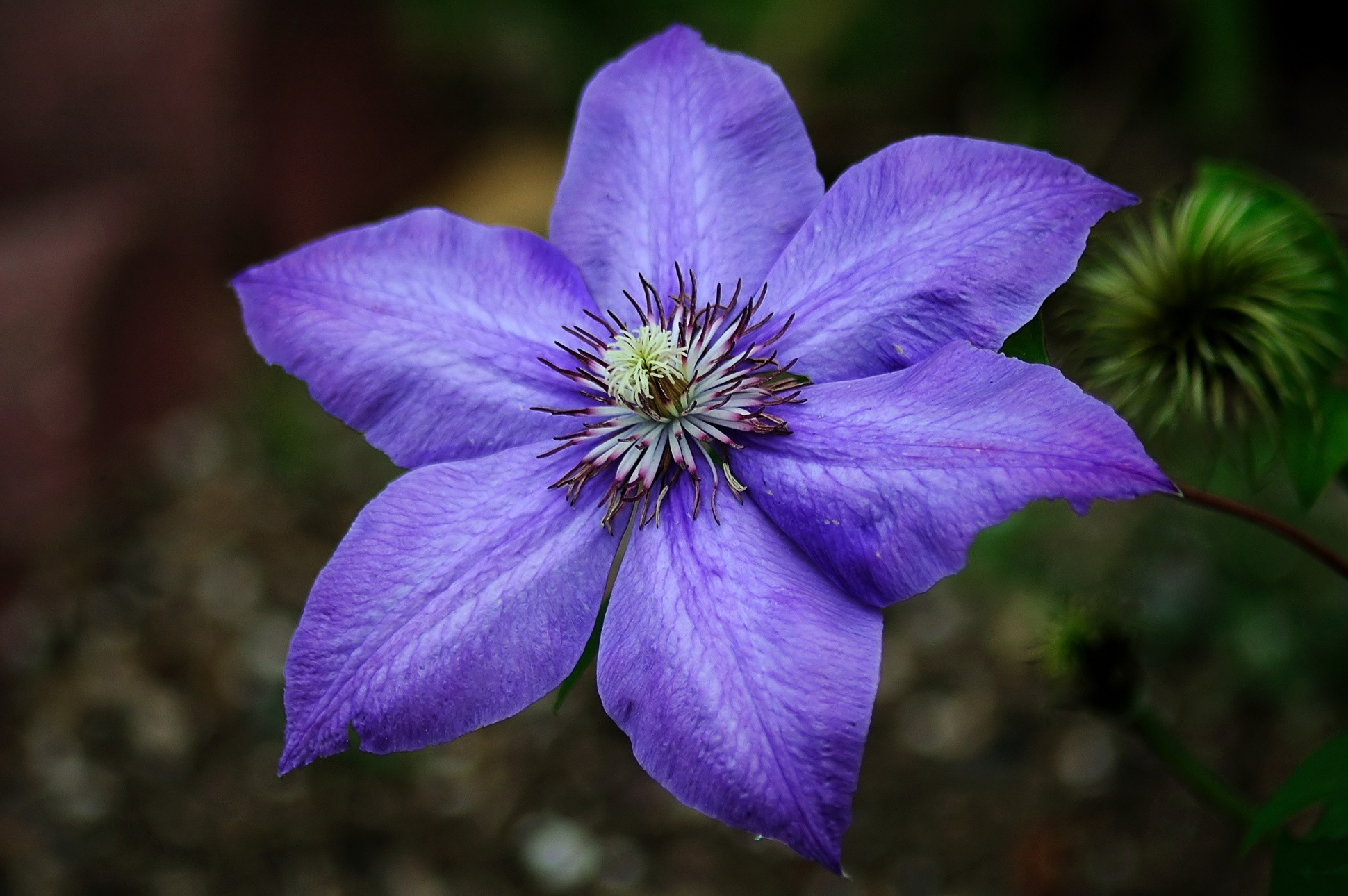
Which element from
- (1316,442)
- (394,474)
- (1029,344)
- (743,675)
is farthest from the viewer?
(394,474)

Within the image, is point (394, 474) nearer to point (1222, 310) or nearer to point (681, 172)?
point (681, 172)

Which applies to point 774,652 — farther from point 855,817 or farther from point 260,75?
point 260,75

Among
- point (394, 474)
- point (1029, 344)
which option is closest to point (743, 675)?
point (1029, 344)

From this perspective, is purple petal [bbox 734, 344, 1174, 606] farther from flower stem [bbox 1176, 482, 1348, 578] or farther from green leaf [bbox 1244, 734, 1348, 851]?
green leaf [bbox 1244, 734, 1348, 851]

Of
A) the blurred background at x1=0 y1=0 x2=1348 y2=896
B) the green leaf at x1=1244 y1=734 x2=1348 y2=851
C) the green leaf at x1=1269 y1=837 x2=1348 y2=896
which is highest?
the green leaf at x1=1244 y1=734 x2=1348 y2=851

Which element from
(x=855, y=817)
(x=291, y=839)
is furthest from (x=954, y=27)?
(x=291, y=839)

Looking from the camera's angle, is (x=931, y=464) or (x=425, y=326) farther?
(x=425, y=326)

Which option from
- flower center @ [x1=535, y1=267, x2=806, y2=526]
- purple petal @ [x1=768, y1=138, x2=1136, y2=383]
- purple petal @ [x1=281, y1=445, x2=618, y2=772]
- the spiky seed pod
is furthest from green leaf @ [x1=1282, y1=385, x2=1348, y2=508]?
purple petal @ [x1=281, y1=445, x2=618, y2=772]
